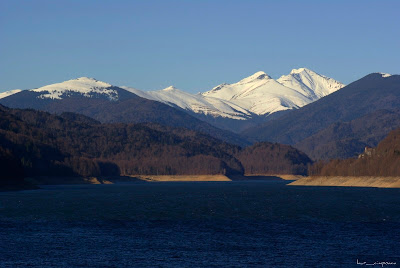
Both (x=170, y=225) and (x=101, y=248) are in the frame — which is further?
(x=170, y=225)

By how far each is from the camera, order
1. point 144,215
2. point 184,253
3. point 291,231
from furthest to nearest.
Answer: point 144,215
point 291,231
point 184,253

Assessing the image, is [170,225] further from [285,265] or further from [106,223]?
[285,265]

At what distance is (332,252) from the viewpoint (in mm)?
84625

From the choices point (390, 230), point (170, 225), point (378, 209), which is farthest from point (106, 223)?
point (378, 209)

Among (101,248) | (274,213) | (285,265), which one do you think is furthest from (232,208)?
(285,265)

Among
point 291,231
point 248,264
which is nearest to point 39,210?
point 291,231

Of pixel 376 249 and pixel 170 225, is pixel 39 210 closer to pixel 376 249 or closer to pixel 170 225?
pixel 170 225

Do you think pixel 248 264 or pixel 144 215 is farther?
pixel 144 215

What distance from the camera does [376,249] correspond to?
86.5 metres

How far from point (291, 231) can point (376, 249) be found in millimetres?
21596

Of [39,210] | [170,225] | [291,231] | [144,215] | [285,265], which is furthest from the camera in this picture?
[39,210]

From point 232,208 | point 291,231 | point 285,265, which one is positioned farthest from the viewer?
point 232,208

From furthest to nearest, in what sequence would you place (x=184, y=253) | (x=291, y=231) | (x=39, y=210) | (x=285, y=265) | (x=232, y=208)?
1. (x=232, y=208)
2. (x=39, y=210)
3. (x=291, y=231)
4. (x=184, y=253)
5. (x=285, y=265)

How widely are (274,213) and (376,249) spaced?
2189 inches
